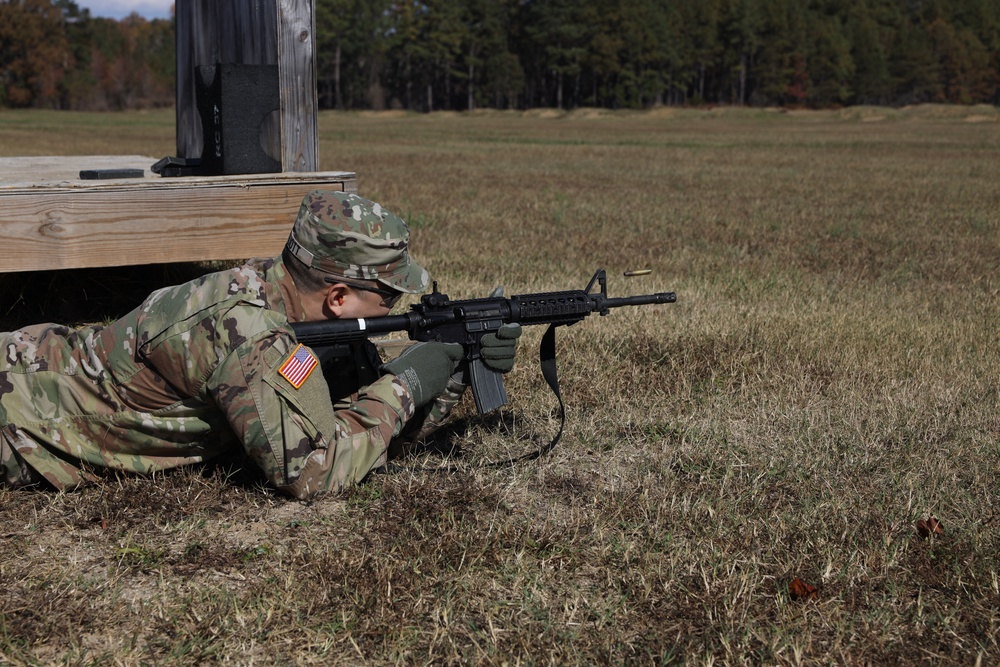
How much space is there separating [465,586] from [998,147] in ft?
110

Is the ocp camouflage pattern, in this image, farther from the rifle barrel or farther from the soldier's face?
the rifle barrel

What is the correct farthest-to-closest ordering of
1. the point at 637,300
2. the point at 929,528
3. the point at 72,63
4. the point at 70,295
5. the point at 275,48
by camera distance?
the point at 72,63 < the point at 70,295 < the point at 275,48 < the point at 637,300 < the point at 929,528

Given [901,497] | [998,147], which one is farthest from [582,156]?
[901,497]

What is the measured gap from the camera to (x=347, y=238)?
3.61m

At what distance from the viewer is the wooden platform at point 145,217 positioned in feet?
16.7

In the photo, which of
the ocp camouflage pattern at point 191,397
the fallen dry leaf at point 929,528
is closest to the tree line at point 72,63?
the ocp camouflage pattern at point 191,397

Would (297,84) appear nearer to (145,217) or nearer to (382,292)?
(145,217)

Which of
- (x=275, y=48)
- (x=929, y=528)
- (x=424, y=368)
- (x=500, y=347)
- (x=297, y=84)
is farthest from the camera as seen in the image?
(x=297, y=84)

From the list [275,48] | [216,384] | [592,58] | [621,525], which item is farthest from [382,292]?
[592,58]

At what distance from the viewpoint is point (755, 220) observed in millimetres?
13297

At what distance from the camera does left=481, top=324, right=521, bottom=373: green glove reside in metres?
4.12

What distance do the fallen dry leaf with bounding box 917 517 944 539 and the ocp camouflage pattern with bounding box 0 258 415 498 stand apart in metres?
2.00

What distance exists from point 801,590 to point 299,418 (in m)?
1.81

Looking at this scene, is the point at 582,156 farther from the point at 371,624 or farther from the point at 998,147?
the point at 371,624
